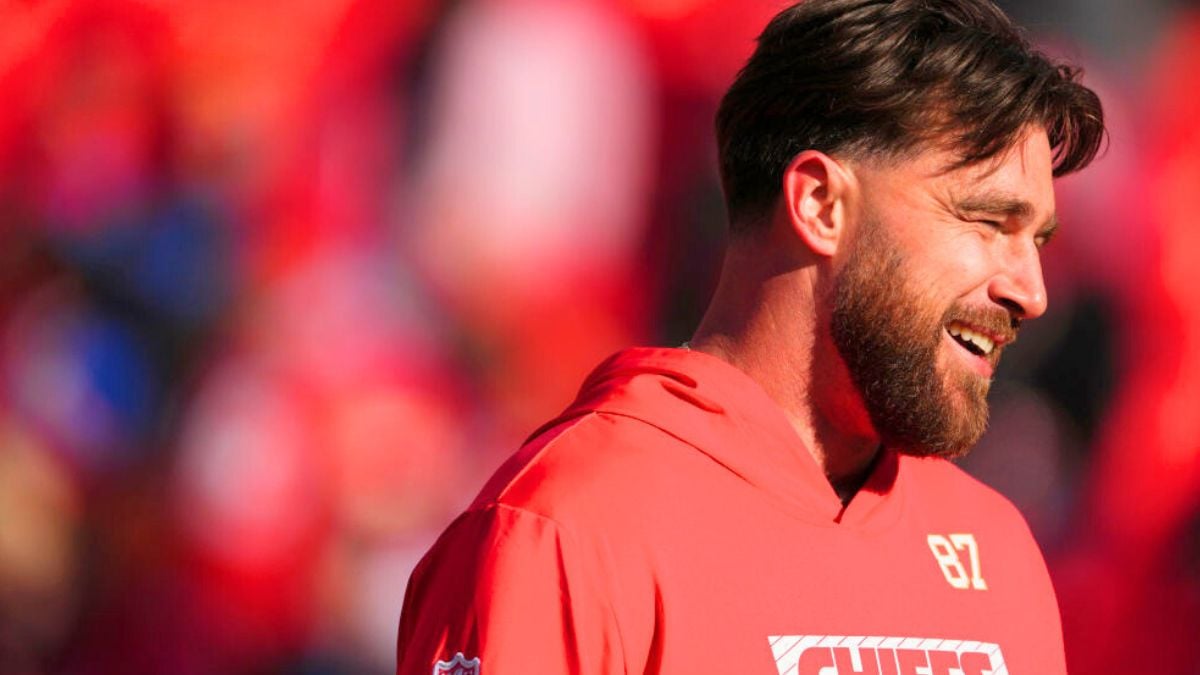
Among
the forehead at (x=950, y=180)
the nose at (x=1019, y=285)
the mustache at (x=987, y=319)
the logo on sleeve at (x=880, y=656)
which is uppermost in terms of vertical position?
the forehead at (x=950, y=180)

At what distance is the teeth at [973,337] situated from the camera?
6.10 ft

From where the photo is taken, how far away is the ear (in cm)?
186

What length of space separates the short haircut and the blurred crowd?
826 millimetres

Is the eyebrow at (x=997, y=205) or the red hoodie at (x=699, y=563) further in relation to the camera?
the eyebrow at (x=997, y=205)

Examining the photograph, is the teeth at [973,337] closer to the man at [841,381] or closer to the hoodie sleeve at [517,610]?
the man at [841,381]

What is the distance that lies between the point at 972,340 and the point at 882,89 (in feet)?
0.97

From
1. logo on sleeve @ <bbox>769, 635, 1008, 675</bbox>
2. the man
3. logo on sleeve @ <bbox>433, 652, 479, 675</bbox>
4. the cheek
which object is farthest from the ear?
logo on sleeve @ <bbox>433, 652, 479, 675</bbox>

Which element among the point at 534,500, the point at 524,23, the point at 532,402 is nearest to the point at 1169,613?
the point at 532,402

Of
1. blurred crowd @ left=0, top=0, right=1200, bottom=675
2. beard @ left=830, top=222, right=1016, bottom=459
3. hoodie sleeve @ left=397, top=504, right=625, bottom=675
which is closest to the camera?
hoodie sleeve @ left=397, top=504, right=625, bottom=675

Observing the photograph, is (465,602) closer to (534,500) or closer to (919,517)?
(534,500)

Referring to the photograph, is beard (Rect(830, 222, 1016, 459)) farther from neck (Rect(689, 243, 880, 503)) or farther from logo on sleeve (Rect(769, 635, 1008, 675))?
logo on sleeve (Rect(769, 635, 1008, 675))

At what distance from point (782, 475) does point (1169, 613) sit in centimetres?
170

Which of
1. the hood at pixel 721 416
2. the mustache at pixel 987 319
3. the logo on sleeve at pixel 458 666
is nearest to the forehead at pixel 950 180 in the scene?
the mustache at pixel 987 319

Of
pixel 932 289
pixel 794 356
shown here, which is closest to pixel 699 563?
pixel 794 356
